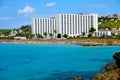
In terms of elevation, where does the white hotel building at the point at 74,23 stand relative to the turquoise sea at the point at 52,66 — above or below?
above

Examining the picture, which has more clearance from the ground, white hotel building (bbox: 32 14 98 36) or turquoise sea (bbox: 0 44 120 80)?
white hotel building (bbox: 32 14 98 36)

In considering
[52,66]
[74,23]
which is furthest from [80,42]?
[52,66]

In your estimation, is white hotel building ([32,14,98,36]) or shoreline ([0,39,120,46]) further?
white hotel building ([32,14,98,36])

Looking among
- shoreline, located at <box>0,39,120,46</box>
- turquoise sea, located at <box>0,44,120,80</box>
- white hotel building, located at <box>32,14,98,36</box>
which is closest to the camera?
turquoise sea, located at <box>0,44,120,80</box>

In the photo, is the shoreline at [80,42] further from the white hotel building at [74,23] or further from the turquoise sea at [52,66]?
the turquoise sea at [52,66]

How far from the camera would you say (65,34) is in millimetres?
169375

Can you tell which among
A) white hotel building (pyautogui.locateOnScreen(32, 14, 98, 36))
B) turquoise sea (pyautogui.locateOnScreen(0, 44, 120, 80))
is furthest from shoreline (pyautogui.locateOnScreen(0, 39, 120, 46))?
turquoise sea (pyautogui.locateOnScreen(0, 44, 120, 80))

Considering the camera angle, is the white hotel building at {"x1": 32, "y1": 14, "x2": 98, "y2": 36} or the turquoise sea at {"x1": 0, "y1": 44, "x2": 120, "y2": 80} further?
the white hotel building at {"x1": 32, "y1": 14, "x2": 98, "y2": 36}

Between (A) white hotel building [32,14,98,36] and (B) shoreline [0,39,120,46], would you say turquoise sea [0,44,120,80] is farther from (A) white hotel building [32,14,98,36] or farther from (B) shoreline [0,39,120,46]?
(A) white hotel building [32,14,98,36]

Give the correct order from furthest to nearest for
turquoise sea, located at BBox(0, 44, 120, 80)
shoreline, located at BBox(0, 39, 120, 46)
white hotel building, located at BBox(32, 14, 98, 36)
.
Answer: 1. white hotel building, located at BBox(32, 14, 98, 36)
2. shoreline, located at BBox(0, 39, 120, 46)
3. turquoise sea, located at BBox(0, 44, 120, 80)

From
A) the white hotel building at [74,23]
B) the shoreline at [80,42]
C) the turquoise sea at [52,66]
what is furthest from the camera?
the white hotel building at [74,23]

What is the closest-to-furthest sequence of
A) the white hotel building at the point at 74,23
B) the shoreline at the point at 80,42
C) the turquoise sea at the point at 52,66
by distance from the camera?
the turquoise sea at the point at 52,66
the shoreline at the point at 80,42
the white hotel building at the point at 74,23

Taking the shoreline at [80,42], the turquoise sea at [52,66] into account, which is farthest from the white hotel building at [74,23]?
the turquoise sea at [52,66]

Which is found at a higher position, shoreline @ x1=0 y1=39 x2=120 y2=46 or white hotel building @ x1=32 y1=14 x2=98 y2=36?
white hotel building @ x1=32 y1=14 x2=98 y2=36
